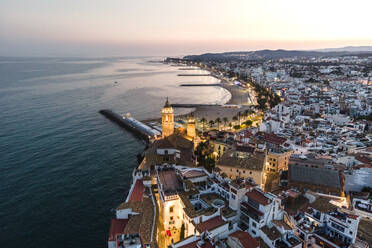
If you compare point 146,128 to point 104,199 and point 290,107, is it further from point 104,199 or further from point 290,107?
point 290,107

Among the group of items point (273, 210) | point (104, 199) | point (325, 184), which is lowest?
point (104, 199)

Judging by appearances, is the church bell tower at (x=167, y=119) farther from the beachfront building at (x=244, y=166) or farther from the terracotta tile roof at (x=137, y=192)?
the terracotta tile roof at (x=137, y=192)

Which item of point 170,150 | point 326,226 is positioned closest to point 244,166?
point 326,226

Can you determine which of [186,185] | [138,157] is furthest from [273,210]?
[138,157]

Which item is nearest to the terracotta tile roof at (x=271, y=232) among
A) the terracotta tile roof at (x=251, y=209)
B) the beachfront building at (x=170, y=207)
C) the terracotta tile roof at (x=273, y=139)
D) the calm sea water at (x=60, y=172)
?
the terracotta tile roof at (x=251, y=209)

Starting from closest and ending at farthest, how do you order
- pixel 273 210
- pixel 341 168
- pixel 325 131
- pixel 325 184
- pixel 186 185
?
pixel 273 210 < pixel 186 185 < pixel 325 184 < pixel 341 168 < pixel 325 131

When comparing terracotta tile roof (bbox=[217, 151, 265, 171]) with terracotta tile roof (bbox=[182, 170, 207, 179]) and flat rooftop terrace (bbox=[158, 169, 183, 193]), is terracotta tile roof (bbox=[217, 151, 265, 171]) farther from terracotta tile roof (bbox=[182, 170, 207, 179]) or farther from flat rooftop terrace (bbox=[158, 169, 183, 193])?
flat rooftop terrace (bbox=[158, 169, 183, 193])
